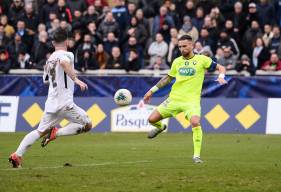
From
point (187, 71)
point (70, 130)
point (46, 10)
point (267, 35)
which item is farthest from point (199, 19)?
point (70, 130)

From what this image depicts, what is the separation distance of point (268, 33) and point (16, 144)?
35.4ft

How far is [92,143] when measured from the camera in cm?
2127

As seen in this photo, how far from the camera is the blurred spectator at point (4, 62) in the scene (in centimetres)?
2808

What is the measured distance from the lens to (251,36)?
91.1 feet

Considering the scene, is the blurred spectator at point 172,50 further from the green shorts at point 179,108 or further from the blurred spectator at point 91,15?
the green shorts at point 179,108

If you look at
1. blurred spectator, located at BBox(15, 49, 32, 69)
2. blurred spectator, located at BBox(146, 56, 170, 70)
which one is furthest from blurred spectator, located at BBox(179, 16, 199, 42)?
blurred spectator, located at BBox(15, 49, 32, 69)

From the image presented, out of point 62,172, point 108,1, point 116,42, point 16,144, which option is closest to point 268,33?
point 116,42

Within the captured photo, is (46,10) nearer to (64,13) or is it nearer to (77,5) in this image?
(64,13)

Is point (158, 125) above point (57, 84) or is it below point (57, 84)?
below

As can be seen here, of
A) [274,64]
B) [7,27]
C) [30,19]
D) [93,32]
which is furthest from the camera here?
[30,19]

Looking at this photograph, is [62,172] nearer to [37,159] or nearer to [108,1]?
[37,159]

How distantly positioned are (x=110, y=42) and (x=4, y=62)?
3.71 metres

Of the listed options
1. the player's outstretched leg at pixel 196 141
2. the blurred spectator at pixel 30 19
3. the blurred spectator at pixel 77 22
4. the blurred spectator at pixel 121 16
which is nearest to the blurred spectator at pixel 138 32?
the blurred spectator at pixel 121 16

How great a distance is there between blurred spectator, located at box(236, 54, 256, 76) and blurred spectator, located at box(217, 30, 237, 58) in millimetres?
620
